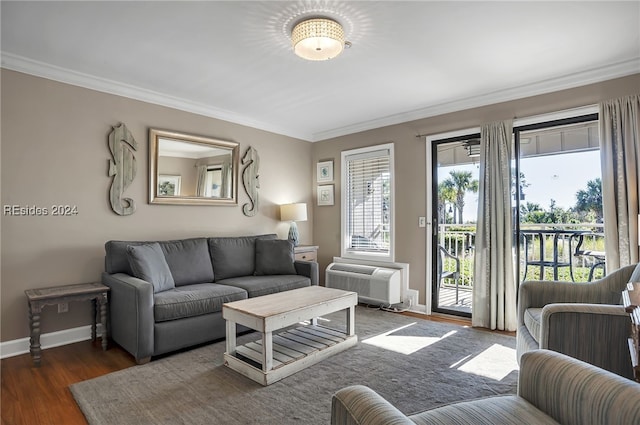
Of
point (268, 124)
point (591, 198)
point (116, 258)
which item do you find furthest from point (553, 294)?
point (268, 124)

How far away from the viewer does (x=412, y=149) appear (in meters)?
4.37

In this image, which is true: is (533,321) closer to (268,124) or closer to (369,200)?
(369,200)

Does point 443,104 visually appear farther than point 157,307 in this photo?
Yes

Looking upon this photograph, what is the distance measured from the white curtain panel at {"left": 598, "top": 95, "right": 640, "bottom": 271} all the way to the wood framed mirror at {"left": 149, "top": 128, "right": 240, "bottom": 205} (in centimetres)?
391

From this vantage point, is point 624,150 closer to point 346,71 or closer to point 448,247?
point 448,247

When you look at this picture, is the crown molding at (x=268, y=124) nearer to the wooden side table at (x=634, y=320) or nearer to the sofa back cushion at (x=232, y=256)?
the sofa back cushion at (x=232, y=256)

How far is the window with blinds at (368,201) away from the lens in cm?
466

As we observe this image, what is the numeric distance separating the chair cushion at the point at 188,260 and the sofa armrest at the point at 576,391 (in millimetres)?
3064

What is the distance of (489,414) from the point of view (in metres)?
1.17

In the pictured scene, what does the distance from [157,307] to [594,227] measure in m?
4.11

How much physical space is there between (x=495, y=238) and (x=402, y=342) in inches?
59.4

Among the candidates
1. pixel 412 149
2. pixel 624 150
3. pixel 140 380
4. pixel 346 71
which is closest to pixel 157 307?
pixel 140 380

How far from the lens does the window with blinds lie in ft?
15.3

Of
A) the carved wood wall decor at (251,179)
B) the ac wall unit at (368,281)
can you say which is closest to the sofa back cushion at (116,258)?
the carved wood wall decor at (251,179)
